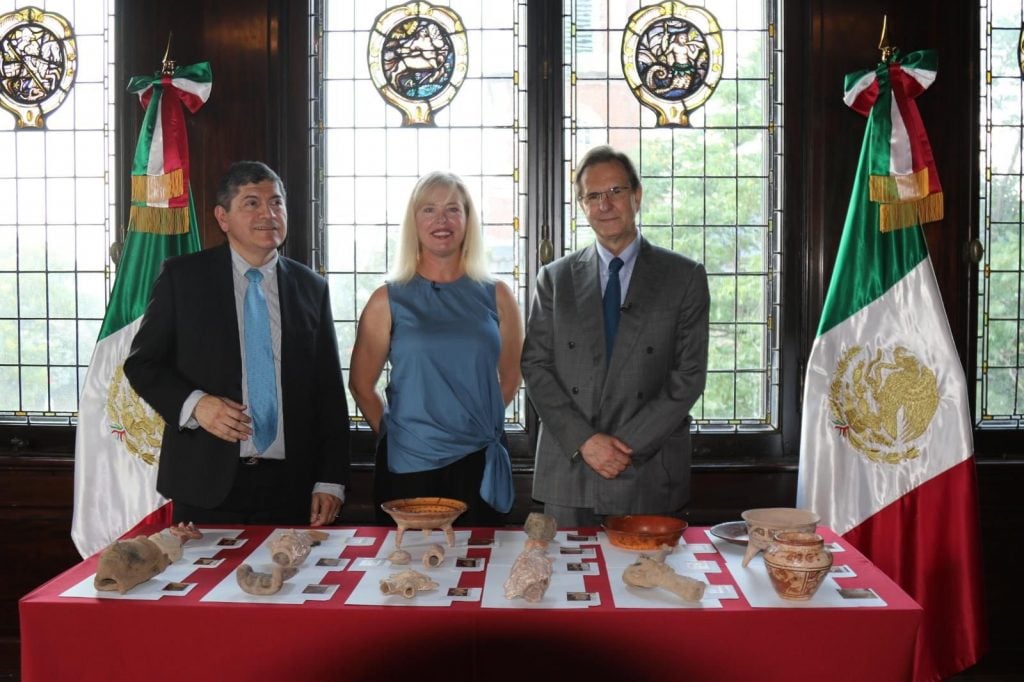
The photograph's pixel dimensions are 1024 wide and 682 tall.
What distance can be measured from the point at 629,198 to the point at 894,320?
47.9 inches

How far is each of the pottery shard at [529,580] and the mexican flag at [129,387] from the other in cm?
202

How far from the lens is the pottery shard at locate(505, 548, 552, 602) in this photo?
5.48 feet

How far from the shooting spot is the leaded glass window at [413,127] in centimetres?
365

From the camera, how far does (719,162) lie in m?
3.64

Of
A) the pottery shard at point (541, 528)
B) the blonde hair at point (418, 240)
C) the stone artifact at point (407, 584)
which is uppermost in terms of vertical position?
the blonde hair at point (418, 240)

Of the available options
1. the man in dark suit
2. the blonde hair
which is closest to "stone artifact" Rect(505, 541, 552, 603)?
the man in dark suit

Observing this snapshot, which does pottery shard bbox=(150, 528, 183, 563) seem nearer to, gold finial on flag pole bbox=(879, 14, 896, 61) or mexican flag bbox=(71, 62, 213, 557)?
mexican flag bbox=(71, 62, 213, 557)

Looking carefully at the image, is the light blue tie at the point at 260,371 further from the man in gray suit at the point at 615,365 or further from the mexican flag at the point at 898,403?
the mexican flag at the point at 898,403

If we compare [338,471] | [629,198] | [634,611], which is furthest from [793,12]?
[634,611]

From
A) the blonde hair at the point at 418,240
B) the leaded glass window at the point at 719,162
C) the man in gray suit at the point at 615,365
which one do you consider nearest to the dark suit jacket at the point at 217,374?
the blonde hair at the point at 418,240

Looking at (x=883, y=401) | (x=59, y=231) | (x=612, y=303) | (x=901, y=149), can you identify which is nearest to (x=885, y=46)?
(x=901, y=149)

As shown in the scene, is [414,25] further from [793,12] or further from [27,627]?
[27,627]

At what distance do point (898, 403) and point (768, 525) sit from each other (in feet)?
4.71

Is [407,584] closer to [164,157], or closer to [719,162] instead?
[164,157]
